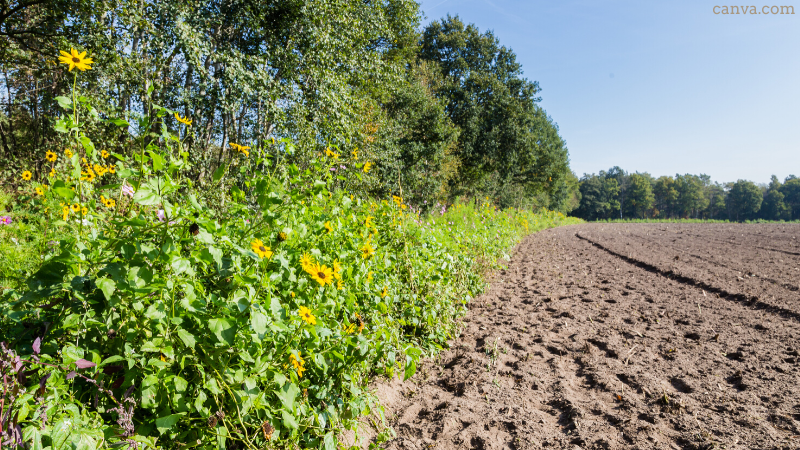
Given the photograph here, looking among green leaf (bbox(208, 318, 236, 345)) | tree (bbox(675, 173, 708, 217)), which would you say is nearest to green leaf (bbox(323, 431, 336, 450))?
green leaf (bbox(208, 318, 236, 345))

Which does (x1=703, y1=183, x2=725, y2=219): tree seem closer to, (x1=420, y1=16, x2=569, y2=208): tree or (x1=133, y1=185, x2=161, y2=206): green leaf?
(x1=420, y1=16, x2=569, y2=208): tree

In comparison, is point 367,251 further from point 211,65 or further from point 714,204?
point 714,204

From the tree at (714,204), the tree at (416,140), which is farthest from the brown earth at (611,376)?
the tree at (714,204)

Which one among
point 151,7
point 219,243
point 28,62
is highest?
point 151,7

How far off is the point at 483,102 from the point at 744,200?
269 ft

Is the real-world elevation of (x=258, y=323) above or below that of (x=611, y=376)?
above

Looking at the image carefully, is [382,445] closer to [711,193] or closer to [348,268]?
[348,268]

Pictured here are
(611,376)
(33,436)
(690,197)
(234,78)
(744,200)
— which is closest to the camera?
(33,436)

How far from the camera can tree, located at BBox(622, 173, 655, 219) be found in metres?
81.3

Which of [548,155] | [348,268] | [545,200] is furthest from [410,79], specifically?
[545,200]

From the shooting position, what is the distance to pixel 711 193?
86938 millimetres

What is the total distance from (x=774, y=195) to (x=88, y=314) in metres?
98.8

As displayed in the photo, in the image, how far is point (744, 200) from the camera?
7225 cm

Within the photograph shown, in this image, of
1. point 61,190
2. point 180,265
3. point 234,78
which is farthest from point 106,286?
point 234,78
